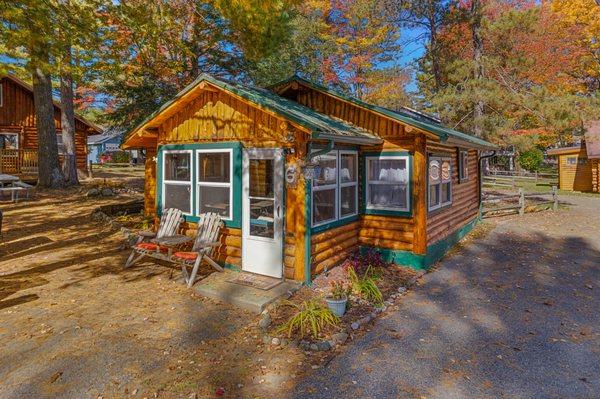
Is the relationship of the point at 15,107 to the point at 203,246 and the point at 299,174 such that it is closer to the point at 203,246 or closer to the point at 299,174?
the point at 203,246

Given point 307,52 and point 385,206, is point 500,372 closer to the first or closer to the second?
point 385,206

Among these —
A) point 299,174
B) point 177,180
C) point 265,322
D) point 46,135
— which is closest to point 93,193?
point 46,135

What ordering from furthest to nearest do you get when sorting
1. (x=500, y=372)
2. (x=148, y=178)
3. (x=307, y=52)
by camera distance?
(x=307, y=52), (x=148, y=178), (x=500, y=372)

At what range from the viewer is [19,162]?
20.9 meters

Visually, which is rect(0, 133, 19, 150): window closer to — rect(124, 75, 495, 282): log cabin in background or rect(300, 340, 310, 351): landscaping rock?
rect(124, 75, 495, 282): log cabin in background

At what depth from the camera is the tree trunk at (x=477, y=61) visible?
17.3 m

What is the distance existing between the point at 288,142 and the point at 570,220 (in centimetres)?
1324

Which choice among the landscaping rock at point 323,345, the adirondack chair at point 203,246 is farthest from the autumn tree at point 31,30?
the landscaping rock at point 323,345

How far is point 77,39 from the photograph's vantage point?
370 inches

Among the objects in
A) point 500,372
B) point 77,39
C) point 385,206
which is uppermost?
point 77,39

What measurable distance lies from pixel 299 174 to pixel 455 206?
6143 mm

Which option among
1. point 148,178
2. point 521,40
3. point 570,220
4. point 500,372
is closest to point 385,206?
point 500,372

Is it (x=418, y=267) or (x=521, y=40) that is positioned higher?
(x=521, y=40)

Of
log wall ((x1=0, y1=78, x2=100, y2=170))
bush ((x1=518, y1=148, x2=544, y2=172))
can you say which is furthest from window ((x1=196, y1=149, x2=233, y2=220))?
bush ((x1=518, y1=148, x2=544, y2=172))
